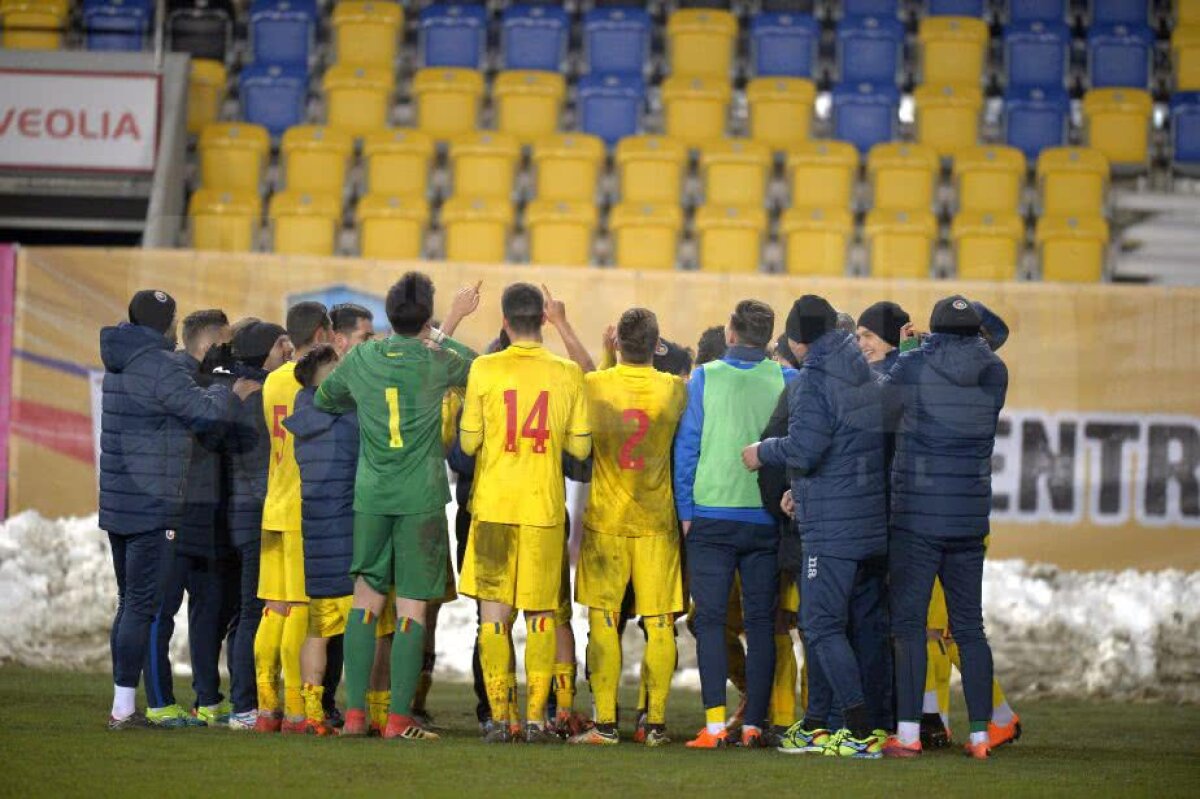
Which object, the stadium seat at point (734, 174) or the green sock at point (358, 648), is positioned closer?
the green sock at point (358, 648)

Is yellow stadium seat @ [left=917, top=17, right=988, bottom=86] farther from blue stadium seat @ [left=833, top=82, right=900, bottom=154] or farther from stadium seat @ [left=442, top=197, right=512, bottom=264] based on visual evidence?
stadium seat @ [left=442, top=197, right=512, bottom=264]

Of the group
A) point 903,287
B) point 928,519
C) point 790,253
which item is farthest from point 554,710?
point 790,253

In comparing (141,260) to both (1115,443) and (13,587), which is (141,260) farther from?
(1115,443)

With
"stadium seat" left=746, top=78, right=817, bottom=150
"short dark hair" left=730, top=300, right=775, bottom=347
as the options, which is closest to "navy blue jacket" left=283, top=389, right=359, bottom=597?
"short dark hair" left=730, top=300, right=775, bottom=347

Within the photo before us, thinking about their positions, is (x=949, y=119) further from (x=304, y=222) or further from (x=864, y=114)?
(x=304, y=222)

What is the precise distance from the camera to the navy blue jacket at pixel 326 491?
8227 mm

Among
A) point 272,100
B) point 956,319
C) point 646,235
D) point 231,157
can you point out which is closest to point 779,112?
point 646,235

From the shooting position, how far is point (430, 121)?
16547mm

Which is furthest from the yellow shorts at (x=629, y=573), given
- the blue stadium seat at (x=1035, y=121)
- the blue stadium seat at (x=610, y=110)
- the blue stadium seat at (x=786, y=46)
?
the blue stadium seat at (x=786, y=46)

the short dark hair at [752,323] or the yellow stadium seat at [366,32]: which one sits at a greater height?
the yellow stadium seat at [366,32]

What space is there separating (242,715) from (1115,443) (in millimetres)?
5967

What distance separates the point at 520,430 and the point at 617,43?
9864 millimetres

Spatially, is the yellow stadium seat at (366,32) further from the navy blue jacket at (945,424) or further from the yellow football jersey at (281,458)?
the navy blue jacket at (945,424)

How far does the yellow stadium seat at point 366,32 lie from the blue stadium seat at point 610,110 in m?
1.95
